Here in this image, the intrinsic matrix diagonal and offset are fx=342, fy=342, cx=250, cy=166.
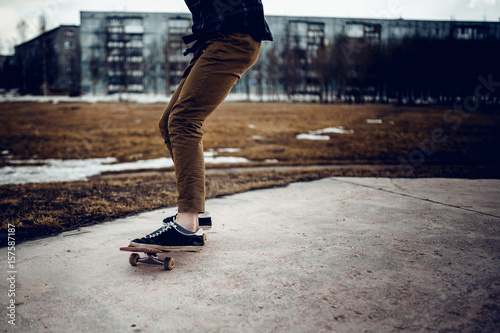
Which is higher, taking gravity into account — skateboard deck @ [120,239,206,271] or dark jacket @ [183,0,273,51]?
dark jacket @ [183,0,273,51]

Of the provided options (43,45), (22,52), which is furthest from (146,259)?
(22,52)

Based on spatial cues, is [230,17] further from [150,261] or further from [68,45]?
[68,45]

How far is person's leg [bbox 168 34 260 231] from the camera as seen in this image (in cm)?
207

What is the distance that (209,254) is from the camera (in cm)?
199

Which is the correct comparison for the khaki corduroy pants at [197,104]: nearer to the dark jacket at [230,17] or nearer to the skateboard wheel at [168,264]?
the dark jacket at [230,17]

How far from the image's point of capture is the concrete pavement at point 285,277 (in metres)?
1.31

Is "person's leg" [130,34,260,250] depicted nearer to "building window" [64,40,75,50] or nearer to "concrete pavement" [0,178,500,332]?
"concrete pavement" [0,178,500,332]

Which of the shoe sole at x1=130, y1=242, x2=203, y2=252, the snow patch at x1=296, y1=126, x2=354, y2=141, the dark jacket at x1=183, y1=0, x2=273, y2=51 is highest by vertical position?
the dark jacket at x1=183, y1=0, x2=273, y2=51

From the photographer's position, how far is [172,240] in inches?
76.9

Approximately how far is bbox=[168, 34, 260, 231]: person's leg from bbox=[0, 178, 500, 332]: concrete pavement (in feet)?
1.19

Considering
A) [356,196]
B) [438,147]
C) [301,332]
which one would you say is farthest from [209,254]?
[438,147]

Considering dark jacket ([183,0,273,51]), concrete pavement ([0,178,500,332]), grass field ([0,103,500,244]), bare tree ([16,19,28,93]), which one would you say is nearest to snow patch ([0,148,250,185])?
grass field ([0,103,500,244])

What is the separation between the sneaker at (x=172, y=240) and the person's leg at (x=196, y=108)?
0.09 meters

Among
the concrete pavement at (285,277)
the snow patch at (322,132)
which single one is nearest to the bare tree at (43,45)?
the snow patch at (322,132)
